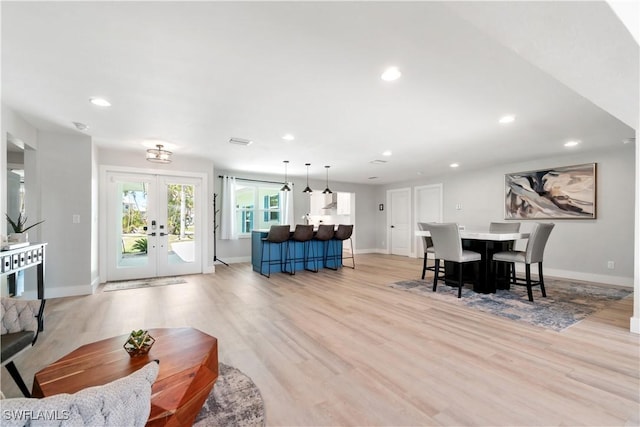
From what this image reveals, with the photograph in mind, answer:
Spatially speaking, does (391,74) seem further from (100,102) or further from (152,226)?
(152,226)

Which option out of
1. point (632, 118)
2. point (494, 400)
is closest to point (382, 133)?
point (632, 118)

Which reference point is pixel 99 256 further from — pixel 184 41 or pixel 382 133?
pixel 382 133

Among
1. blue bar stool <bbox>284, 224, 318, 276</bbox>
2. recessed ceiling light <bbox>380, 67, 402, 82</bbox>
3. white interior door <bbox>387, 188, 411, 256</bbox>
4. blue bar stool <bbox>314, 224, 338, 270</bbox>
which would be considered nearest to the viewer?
recessed ceiling light <bbox>380, 67, 402, 82</bbox>

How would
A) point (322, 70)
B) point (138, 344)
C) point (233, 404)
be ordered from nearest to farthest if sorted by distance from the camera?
1. point (138, 344)
2. point (233, 404)
3. point (322, 70)

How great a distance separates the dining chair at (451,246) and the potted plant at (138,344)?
366cm

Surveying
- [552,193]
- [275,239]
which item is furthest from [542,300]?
[275,239]

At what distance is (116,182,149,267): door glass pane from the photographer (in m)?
4.98

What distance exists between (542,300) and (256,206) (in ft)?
19.9

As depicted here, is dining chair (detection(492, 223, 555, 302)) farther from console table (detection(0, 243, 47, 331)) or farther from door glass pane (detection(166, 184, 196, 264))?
door glass pane (detection(166, 184, 196, 264))

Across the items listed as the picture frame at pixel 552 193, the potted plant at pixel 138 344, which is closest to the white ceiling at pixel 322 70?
the picture frame at pixel 552 193

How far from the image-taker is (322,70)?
7.34 ft

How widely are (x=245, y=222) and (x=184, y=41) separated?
565cm

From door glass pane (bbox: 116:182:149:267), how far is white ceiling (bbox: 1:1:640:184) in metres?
1.14

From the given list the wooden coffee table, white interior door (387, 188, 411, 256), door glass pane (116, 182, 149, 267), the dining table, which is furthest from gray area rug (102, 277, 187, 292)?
white interior door (387, 188, 411, 256)
